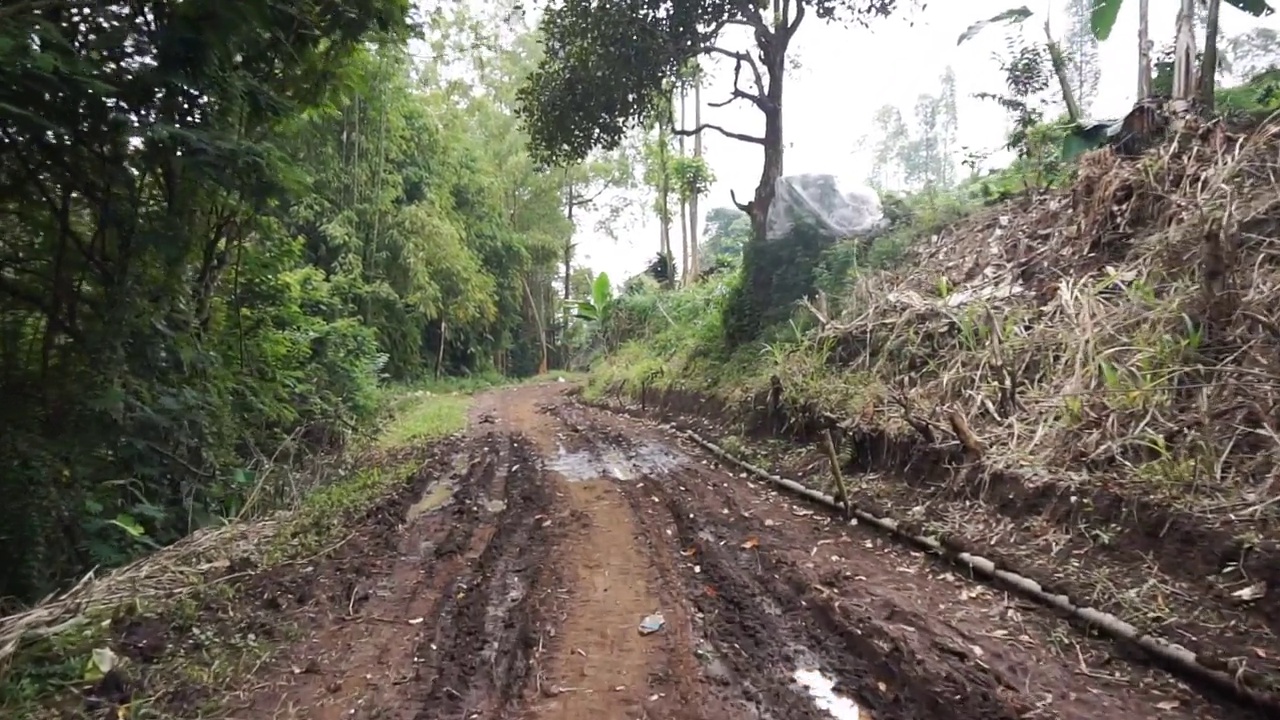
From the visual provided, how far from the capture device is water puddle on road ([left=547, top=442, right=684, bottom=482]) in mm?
6684

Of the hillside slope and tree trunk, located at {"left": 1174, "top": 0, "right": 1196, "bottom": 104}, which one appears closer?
the hillside slope

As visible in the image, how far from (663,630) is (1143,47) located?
10.6 metres

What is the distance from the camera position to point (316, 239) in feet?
50.4

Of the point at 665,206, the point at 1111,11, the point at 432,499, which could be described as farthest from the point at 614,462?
the point at 665,206

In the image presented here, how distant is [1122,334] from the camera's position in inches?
183

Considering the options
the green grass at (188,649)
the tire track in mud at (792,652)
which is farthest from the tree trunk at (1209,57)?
the green grass at (188,649)

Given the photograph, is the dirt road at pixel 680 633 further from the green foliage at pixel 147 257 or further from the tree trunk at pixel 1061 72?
the tree trunk at pixel 1061 72

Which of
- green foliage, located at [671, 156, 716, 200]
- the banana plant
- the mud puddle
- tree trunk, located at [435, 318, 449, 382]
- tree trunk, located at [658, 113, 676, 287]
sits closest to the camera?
the mud puddle

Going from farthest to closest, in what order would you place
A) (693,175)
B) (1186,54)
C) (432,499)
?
1. (693,175)
2. (1186,54)
3. (432,499)

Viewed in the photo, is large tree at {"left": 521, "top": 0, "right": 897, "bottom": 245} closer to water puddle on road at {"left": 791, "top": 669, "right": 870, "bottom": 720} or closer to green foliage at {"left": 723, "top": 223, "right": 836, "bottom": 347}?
green foliage at {"left": 723, "top": 223, "right": 836, "bottom": 347}

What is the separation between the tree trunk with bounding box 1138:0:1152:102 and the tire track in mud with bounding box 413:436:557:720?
30.9 ft

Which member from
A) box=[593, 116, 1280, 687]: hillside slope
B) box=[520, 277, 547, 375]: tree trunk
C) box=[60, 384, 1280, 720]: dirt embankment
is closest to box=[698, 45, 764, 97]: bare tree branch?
box=[593, 116, 1280, 687]: hillside slope

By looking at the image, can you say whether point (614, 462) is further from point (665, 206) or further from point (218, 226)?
point (665, 206)

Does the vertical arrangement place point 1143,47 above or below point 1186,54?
above
